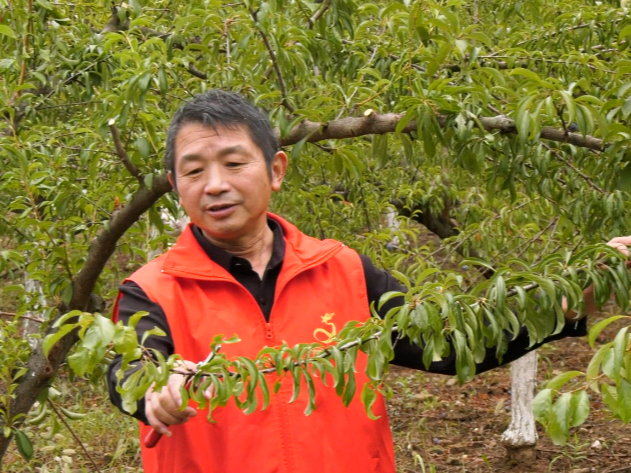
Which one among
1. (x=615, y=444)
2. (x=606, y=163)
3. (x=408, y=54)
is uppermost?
(x=408, y=54)

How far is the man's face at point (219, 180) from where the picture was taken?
6.42 ft

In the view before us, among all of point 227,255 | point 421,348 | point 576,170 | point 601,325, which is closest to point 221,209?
point 227,255

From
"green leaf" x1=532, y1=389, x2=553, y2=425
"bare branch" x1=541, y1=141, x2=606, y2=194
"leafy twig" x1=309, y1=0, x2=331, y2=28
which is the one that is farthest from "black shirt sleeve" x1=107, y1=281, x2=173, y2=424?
"leafy twig" x1=309, y1=0, x2=331, y2=28

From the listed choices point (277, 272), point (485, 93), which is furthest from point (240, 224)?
point (485, 93)

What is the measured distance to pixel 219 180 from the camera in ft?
6.40

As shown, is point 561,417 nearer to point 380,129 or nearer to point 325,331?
point 325,331

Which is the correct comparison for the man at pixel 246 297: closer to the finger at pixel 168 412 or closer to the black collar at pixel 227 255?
the black collar at pixel 227 255

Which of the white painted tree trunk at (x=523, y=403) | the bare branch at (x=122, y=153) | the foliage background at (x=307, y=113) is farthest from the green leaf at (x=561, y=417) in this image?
the white painted tree trunk at (x=523, y=403)

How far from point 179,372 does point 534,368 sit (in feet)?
13.2

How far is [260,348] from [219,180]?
38cm

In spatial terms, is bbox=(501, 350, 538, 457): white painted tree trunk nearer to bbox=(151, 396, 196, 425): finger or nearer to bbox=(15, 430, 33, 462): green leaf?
bbox=(15, 430, 33, 462): green leaf

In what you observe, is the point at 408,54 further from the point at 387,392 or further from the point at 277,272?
the point at 387,392

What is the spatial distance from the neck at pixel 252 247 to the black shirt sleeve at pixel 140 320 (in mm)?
249

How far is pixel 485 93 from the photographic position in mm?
2230
